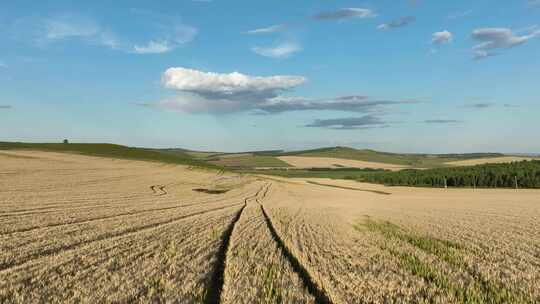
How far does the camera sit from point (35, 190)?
29641 mm

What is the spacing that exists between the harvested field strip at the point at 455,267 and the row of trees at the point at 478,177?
237 feet

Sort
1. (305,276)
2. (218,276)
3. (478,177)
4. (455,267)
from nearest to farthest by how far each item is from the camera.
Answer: (218,276) < (305,276) < (455,267) < (478,177)

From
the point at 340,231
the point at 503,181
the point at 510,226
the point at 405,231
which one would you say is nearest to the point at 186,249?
the point at 340,231

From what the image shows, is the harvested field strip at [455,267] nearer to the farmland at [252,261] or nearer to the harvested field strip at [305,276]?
the farmland at [252,261]

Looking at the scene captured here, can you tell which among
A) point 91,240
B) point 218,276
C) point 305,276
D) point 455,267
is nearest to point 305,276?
point 305,276

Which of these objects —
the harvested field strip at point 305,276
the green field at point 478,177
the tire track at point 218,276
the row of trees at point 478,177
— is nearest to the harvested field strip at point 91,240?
the tire track at point 218,276

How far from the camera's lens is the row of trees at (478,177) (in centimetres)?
7575

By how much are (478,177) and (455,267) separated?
272 ft

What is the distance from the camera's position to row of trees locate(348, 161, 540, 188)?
249 ft

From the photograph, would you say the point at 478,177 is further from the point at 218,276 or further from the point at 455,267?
the point at 218,276

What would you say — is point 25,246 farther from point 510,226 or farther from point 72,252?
point 510,226

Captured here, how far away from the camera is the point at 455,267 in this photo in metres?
10.3

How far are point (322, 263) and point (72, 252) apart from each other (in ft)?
23.9

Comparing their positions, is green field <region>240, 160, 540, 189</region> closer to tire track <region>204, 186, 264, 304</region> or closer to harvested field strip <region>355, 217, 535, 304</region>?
harvested field strip <region>355, 217, 535, 304</region>
